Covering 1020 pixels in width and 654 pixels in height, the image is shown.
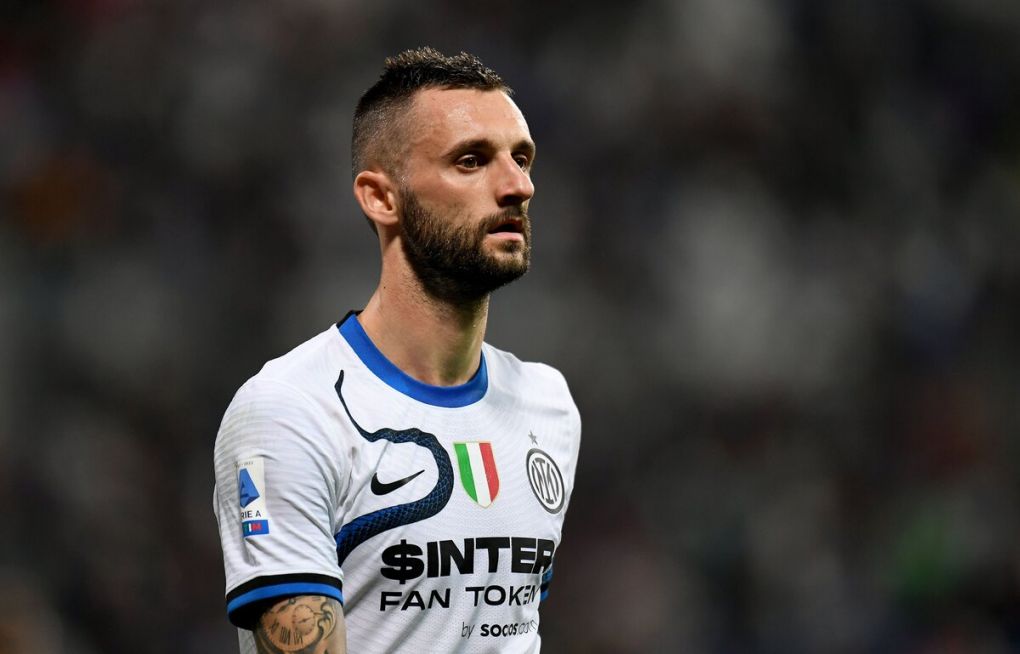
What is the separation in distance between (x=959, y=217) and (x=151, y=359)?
14.5ft

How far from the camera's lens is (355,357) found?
2729 mm

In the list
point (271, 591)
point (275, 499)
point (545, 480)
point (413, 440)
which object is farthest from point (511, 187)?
point (271, 591)

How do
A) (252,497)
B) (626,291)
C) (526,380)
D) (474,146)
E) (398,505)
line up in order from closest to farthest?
(252,497)
(398,505)
(474,146)
(526,380)
(626,291)

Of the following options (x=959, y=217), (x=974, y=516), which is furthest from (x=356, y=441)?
(x=959, y=217)

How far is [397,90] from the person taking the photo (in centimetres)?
285

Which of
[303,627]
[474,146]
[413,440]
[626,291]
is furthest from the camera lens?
[626,291]

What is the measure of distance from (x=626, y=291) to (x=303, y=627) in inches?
169

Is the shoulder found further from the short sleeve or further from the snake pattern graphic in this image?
the short sleeve

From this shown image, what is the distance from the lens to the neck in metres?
2.77

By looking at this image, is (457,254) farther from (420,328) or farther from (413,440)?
(413,440)

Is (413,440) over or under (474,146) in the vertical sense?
under

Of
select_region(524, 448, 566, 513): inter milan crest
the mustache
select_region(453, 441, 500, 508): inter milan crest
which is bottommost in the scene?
select_region(524, 448, 566, 513): inter milan crest

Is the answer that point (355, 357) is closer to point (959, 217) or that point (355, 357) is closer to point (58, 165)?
point (58, 165)

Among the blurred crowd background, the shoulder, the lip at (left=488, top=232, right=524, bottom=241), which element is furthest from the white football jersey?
the blurred crowd background
